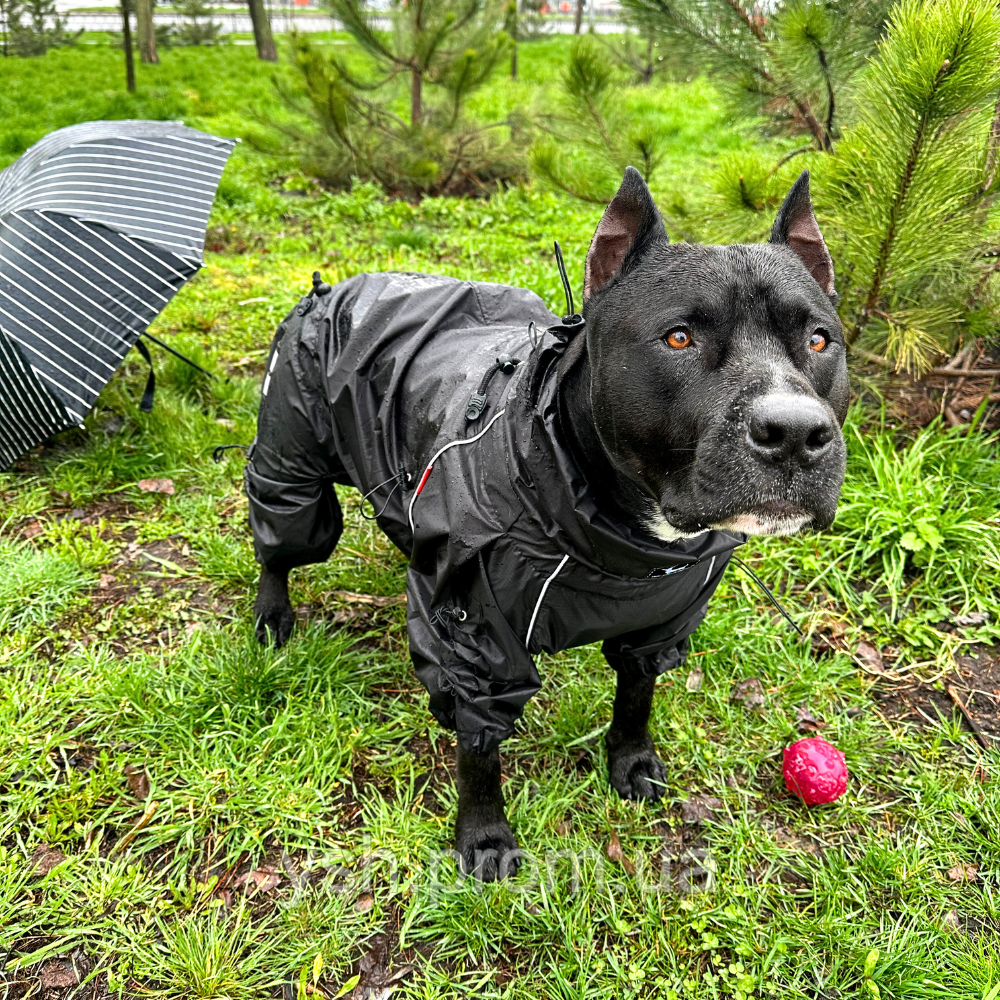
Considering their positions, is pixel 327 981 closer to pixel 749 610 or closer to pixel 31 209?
pixel 749 610

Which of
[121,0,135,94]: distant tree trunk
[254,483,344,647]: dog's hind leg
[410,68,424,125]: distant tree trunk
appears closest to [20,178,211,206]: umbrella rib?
[254,483,344,647]: dog's hind leg

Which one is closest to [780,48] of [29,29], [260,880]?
[260,880]

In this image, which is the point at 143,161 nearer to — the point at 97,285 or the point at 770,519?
the point at 97,285

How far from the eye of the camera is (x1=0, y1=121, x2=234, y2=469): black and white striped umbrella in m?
3.11

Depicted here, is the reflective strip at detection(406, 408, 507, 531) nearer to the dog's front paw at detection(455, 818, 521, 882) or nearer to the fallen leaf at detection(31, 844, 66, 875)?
the dog's front paw at detection(455, 818, 521, 882)

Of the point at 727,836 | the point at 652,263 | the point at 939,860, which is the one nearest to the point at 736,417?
the point at 652,263

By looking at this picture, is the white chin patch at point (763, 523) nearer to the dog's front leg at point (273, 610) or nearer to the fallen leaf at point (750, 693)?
the fallen leaf at point (750, 693)

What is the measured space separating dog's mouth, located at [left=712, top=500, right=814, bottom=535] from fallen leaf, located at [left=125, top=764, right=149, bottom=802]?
193 cm

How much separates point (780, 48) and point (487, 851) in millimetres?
3352

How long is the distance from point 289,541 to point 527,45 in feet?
64.0

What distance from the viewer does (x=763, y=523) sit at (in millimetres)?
1474

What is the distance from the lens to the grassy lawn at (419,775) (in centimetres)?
199

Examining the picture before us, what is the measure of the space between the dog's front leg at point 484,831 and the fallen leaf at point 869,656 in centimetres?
147

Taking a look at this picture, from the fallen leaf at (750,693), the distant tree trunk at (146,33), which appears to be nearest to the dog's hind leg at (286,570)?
the fallen leaf at (750,693)
